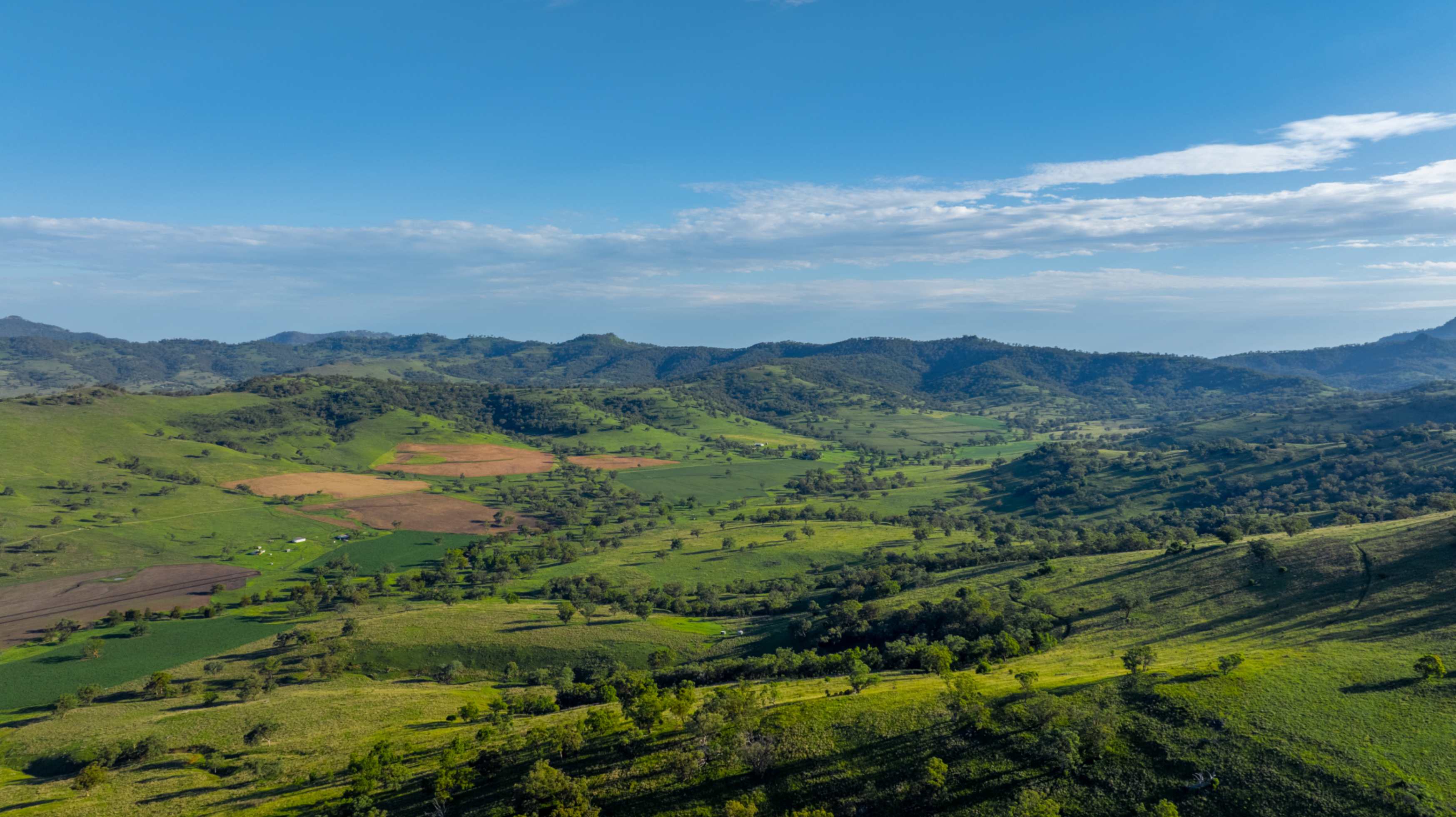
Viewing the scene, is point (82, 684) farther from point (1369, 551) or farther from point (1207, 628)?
point (1369, 551)

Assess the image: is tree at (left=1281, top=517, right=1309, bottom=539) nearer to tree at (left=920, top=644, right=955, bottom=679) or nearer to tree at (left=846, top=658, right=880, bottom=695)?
tree at (left=920, top=644, right=955, bottom=679)

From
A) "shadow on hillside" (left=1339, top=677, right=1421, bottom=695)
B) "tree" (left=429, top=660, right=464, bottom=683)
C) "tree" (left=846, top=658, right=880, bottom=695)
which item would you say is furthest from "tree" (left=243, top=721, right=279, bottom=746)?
"shadow on hillside" (left=1339, top=677, right=1421, bottom=695)

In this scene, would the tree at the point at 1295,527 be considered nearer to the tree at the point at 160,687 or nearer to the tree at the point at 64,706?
the tree at the point at 160,687

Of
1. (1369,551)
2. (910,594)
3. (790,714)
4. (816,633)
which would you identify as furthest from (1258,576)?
(790,714)

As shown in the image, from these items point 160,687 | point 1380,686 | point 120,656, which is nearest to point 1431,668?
point 1380,686

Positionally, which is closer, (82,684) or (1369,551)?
(1369,551)

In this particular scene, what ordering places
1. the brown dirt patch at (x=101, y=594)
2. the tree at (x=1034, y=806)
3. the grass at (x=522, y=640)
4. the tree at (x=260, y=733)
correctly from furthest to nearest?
the brown dirt patch at (x=101, y=594)
the grass at (x=522, y=640)
the tree at (x=260, y=733)
the tree at (x=1034, y=806)

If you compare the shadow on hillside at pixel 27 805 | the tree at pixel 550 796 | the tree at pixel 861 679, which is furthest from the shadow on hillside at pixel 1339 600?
the shadow on hillside at pixel 27 805
